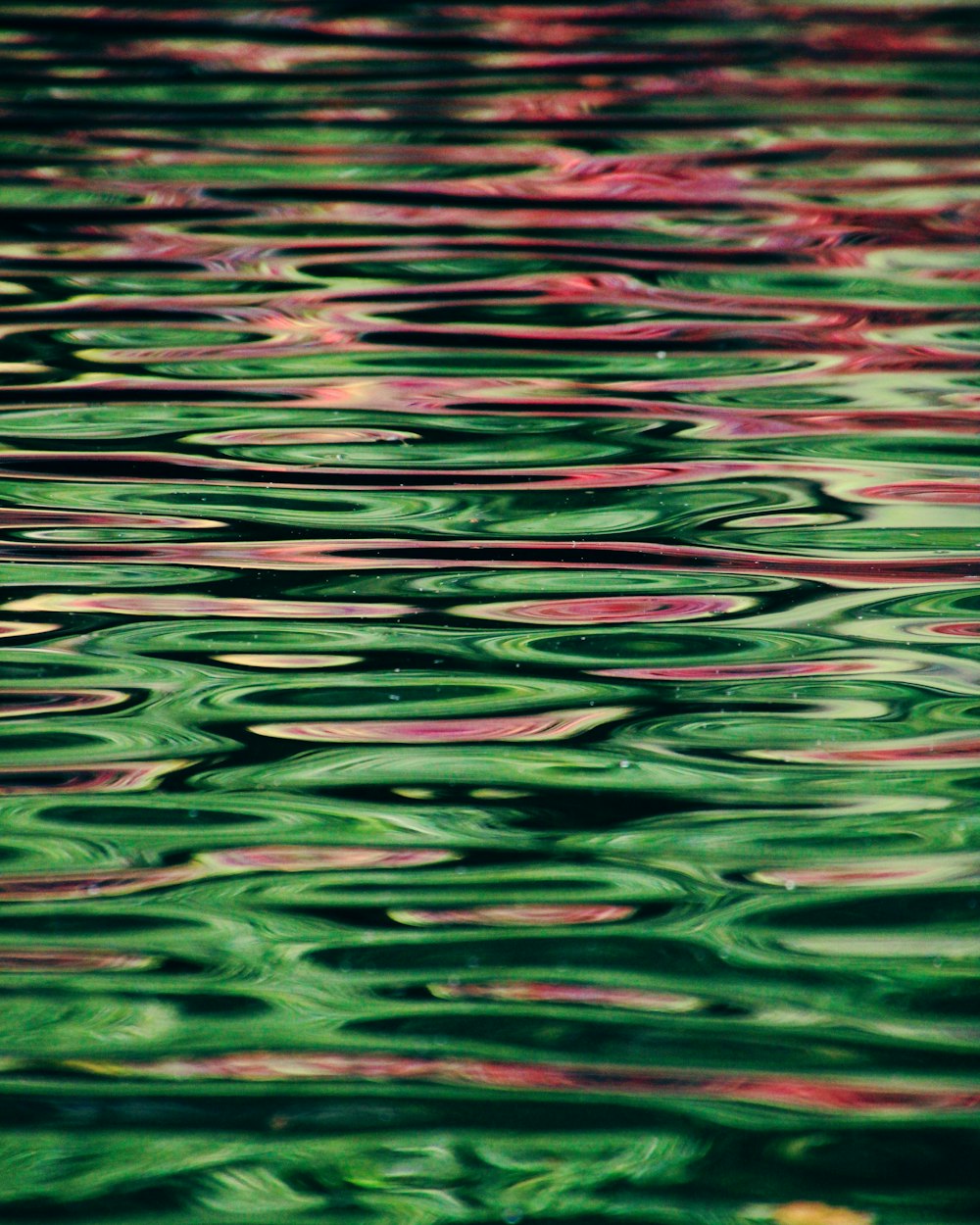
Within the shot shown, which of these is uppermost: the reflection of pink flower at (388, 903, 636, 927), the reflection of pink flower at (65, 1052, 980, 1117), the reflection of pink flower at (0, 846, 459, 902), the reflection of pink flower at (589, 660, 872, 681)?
the reflection of pink flower at (589, 660, 872, 681)

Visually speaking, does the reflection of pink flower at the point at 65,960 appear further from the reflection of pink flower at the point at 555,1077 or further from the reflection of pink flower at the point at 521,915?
the reflection of pink flower at the point at 521,915

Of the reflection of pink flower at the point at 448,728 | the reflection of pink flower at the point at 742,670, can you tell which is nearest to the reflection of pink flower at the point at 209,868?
the reflection of pink flower at the point at 448,728

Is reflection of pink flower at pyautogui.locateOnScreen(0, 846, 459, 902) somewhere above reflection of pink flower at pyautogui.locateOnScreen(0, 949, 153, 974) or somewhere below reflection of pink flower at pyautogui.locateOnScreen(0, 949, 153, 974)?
above

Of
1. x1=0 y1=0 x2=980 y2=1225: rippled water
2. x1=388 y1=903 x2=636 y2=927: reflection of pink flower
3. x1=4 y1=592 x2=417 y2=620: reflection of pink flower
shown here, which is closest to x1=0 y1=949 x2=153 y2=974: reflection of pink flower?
x1=0 y1=0 x2=980 y2=1225: rippled water

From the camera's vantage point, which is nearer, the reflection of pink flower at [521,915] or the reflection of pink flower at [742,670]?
the reflection of pink flower at [521,915]

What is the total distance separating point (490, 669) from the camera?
1478 mm

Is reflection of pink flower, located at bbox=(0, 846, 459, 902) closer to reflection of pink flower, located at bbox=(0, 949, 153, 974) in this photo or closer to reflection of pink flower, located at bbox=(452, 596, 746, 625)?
reflection of pink flower, located at bbox=(0, 949, 153, 974)

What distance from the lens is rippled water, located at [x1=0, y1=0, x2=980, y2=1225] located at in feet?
3.38

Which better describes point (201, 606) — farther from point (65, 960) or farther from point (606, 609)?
point (65, 960)

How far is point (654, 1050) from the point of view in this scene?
1071 millimetres

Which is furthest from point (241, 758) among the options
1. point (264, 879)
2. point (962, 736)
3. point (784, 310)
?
point (784, 310)

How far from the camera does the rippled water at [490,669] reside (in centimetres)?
103

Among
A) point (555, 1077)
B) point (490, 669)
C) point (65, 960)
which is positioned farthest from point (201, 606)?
point (555, 1077)

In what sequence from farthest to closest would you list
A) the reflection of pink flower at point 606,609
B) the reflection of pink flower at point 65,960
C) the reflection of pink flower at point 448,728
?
1. the reflection of pink flower at point 606,609
2. the reflection of pink flower at point 448,728
3. the reflection of pink flower at point 65,960
